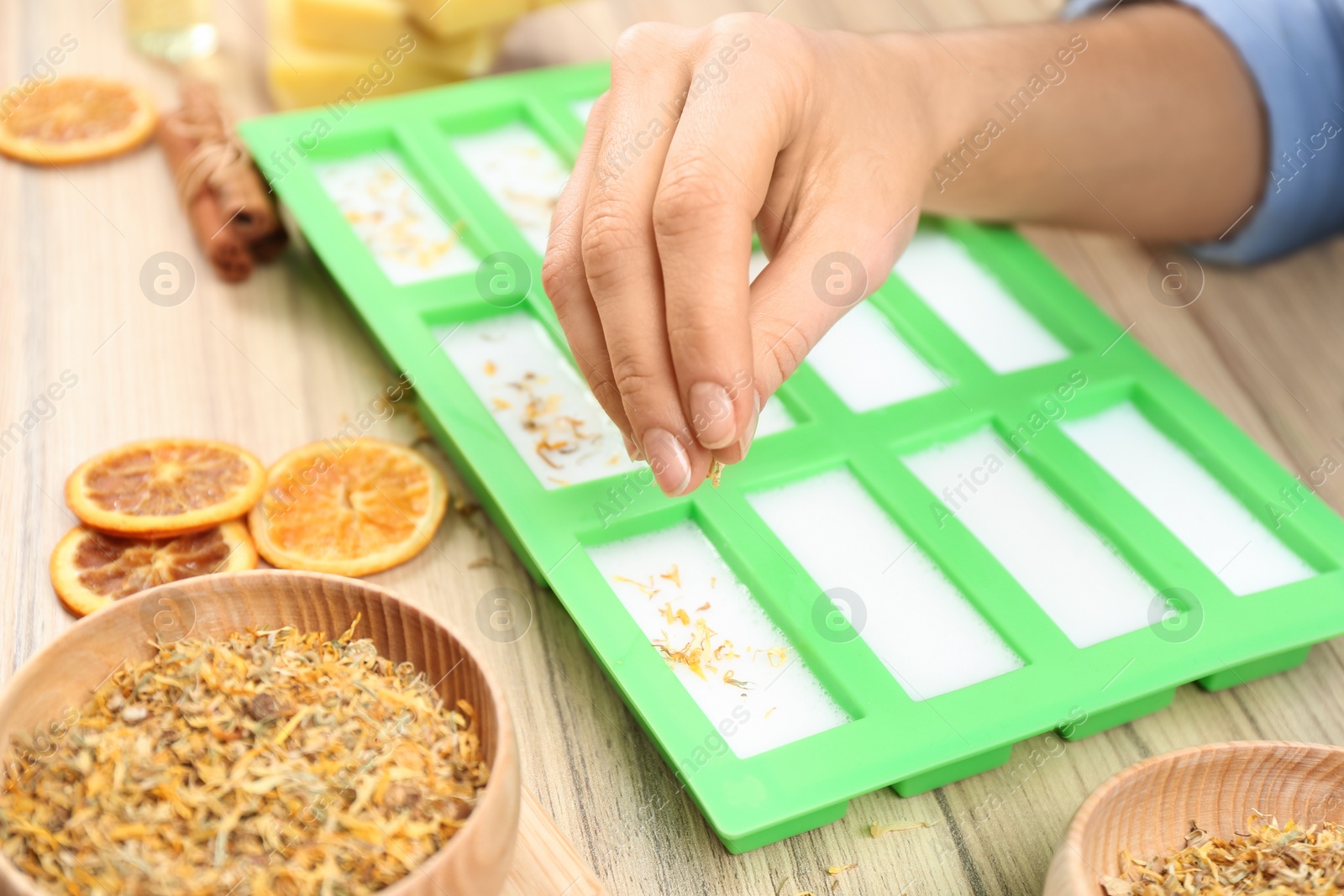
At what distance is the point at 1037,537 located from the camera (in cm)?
116

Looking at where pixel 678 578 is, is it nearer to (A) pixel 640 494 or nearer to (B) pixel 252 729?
(A) pixel 640 494

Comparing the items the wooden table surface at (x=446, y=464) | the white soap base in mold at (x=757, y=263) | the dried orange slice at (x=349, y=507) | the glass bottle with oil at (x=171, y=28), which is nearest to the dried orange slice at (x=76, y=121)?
the wooden table surface at (x=446, y=464)

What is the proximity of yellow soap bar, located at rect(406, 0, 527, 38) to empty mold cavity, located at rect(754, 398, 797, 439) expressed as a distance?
75cm

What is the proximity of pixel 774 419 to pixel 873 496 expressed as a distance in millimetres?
150

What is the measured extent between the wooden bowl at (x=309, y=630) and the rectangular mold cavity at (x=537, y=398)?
13.1 inches

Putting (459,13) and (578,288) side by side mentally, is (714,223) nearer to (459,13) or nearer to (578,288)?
(578,288)

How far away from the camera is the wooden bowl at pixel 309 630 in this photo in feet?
2.41

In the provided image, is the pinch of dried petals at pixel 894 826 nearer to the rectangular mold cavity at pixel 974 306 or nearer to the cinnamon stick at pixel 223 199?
the rectangular mold cavity at pixel 974 306

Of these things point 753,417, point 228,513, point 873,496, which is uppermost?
point 753,417

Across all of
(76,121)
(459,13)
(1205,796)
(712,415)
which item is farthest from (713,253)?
(76,121)

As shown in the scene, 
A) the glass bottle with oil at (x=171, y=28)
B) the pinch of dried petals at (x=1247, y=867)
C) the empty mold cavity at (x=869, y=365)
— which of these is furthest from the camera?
the glass bottle with oil at (x=171, y=28)

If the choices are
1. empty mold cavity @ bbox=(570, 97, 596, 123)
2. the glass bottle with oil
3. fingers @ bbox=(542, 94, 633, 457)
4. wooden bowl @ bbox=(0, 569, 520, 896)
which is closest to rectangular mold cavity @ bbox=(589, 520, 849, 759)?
fingers @ bbox=(542, 94, 633, 457)

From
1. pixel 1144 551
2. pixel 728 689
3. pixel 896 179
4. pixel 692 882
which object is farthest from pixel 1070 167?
pixel 692 882

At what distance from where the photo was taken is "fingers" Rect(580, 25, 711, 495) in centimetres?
97
